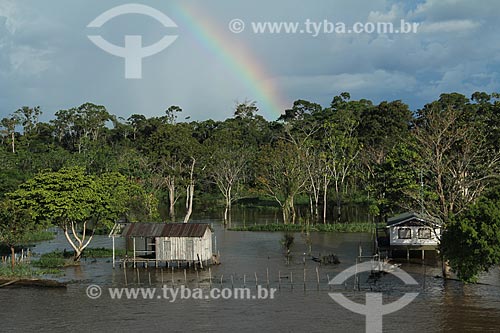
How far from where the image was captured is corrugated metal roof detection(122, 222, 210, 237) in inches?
1653

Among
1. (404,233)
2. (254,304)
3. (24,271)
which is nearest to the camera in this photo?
(254,304)

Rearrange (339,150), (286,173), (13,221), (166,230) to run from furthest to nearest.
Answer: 1. (339,150)
2. (286,173)
3. (166,230)
4. (13,221)

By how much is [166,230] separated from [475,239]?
2105 centimetres

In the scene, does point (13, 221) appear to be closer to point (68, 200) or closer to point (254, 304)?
point (68, 200)

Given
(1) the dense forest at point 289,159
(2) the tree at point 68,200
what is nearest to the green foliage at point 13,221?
(2) the tree at point 68,200

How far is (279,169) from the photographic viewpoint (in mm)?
74188

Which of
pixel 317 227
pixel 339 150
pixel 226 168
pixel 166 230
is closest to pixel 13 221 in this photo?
pixel 166 230

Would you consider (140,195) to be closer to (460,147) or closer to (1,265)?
(1,265)

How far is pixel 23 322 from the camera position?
29688mm

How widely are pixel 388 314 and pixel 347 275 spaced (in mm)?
9359

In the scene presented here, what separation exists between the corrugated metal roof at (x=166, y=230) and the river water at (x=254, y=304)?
246 centimetres

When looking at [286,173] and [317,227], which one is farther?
[286,173]

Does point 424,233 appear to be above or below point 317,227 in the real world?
below

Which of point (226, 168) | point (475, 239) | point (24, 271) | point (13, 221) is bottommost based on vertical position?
point (24, 271)
